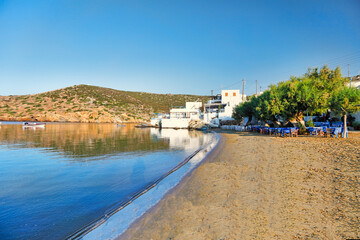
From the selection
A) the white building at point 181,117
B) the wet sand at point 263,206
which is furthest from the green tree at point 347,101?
the white building at point 181,117

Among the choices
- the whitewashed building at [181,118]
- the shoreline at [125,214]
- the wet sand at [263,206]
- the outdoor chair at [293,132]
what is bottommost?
the shoreline at [125,214]

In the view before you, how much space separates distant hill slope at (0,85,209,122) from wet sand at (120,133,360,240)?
3497 inches

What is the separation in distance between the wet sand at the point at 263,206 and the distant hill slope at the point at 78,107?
88836 mm

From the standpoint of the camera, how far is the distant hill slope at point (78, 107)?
8556cm

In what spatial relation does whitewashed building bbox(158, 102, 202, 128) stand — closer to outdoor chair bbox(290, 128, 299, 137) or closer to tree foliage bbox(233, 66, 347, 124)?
tree foliage bbox(233, 66, 347, 124)

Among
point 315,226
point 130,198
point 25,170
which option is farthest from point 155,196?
point 25,170

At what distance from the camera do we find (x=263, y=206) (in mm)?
5750

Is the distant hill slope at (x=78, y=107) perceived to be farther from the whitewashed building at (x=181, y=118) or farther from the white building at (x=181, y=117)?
the whitewashed building at (x=181, y=118)

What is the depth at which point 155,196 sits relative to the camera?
7.51m

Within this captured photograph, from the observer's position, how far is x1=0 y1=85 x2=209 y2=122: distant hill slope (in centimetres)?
8556

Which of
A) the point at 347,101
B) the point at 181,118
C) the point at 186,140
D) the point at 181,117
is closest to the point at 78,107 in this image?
the point at 181,117

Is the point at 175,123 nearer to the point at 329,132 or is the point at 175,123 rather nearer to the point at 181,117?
the point at 181,117

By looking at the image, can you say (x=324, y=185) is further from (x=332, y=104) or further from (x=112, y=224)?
(x=332, y=104)

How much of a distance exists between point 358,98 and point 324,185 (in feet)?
59.2
